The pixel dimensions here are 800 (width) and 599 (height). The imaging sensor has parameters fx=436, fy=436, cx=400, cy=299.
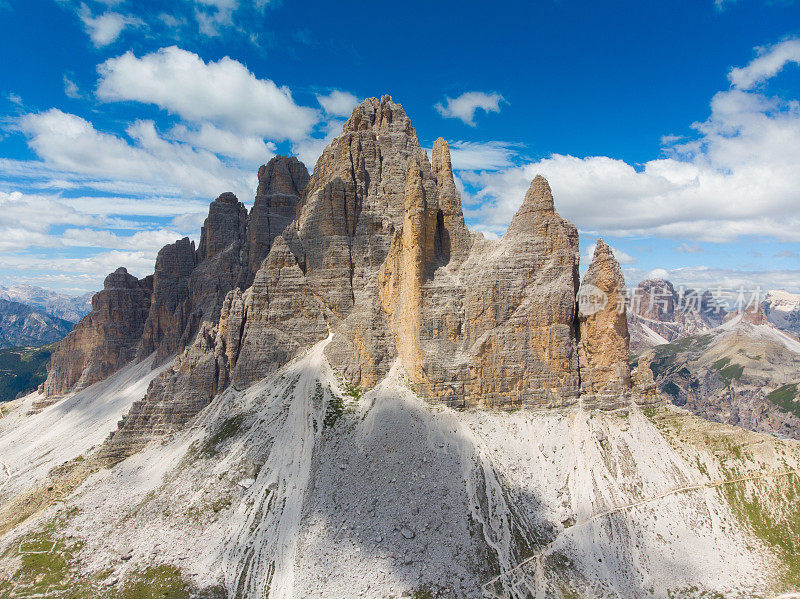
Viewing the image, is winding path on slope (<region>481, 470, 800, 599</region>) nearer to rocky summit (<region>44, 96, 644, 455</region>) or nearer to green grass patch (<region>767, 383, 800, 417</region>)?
rocky summit (<region>44, 96, 644, 455</region>)

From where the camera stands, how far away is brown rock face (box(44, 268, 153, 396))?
330ft

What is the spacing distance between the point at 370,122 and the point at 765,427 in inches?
6973

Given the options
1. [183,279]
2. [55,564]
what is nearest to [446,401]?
[55,564]

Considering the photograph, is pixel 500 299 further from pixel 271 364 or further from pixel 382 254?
pixel 271 364

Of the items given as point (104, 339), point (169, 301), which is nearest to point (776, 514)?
point (169, 301)

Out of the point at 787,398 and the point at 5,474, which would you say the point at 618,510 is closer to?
the point at 5,474

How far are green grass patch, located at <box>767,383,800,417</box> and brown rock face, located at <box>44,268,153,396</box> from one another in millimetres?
214651

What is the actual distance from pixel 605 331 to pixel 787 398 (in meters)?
171

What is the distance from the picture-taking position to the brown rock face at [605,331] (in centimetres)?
5534

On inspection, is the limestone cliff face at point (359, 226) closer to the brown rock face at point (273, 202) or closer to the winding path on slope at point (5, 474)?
the brown rock face at point (273, 202)

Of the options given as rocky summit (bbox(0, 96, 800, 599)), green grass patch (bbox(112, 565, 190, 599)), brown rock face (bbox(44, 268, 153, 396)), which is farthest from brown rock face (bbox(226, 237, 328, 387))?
brown rock face (bbox(44, 268, 153, 396))

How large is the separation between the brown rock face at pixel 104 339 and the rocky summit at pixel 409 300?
33.5 meters

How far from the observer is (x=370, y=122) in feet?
239

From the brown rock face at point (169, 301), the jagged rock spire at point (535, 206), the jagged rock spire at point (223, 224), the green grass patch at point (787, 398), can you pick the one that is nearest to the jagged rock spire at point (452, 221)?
the jagged rock spire at point (535, 206)
